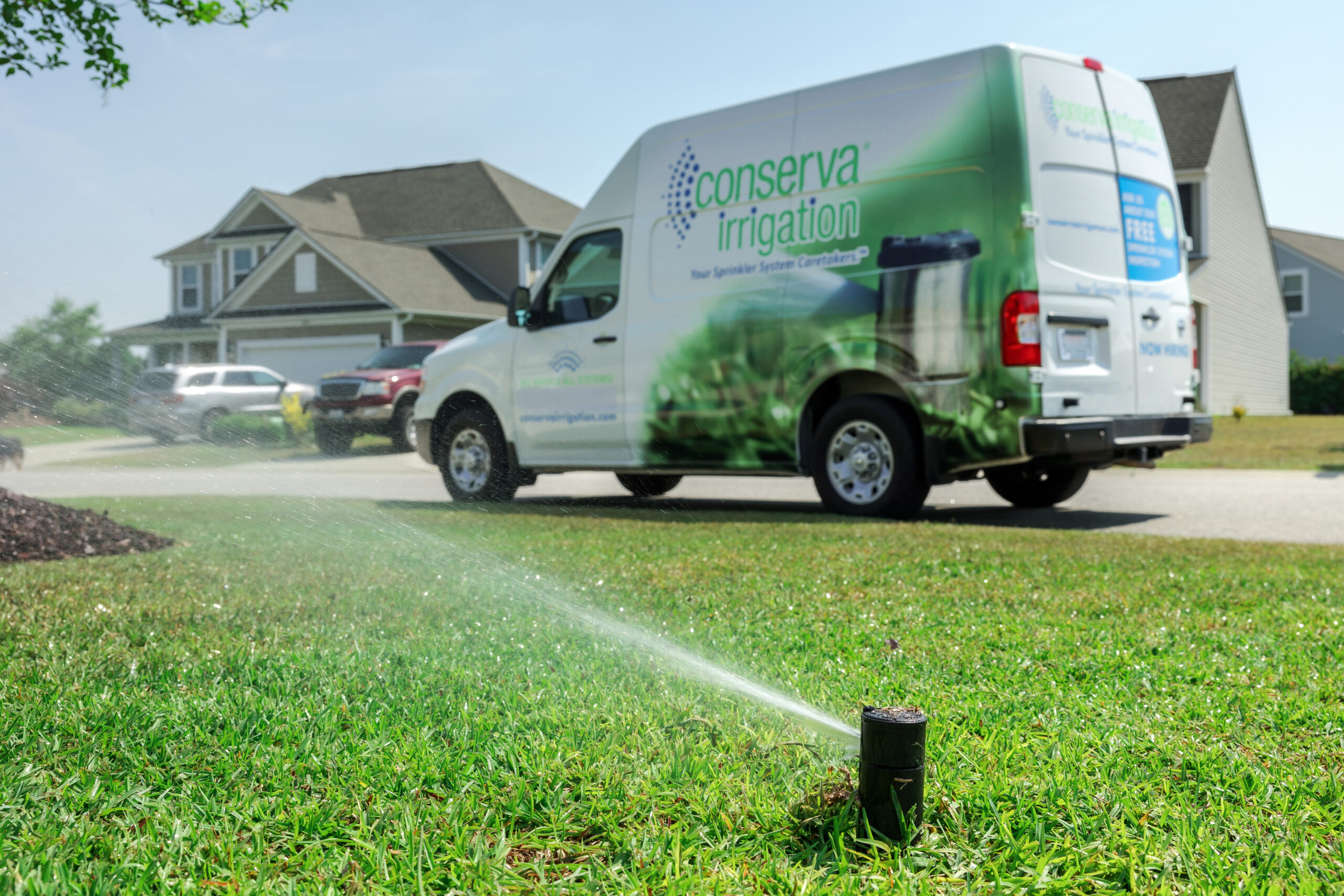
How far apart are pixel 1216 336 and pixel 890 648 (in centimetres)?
2361

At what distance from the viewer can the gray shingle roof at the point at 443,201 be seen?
32.1 metres

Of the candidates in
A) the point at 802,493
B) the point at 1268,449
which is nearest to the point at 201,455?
the point at 802,493

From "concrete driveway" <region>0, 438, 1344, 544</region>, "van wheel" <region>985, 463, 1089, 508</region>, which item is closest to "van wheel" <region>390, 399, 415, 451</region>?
"concrete driveway" <region>0, 438, 1344, 544</region>

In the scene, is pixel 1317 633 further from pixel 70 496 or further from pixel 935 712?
pixel 70 496

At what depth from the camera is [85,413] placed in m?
4.63

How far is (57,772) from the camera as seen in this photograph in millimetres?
2533

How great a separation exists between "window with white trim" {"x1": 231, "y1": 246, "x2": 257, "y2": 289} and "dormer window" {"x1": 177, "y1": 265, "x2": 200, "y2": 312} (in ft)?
5.89

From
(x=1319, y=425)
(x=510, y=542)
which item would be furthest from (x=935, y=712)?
(x=1319, y=425)

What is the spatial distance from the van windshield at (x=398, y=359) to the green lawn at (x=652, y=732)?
15208 millimetres

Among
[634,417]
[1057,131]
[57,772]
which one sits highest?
[1057,131]

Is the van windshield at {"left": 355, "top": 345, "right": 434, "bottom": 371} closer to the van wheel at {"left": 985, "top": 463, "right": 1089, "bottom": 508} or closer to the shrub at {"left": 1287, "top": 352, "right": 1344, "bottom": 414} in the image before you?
the van wheel at {"left": 985, "top": 463, "right": 1089, "bottom": 508}

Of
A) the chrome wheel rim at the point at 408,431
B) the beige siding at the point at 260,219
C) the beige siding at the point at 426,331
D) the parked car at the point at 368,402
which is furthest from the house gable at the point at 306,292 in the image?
the chrome wheel rim at the point at 408,431

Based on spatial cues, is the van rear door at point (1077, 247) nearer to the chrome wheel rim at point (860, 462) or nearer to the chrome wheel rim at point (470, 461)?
the chrome wheel rim at point (860, 462)

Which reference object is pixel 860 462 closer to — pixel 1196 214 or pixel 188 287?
pixel 1196 214
